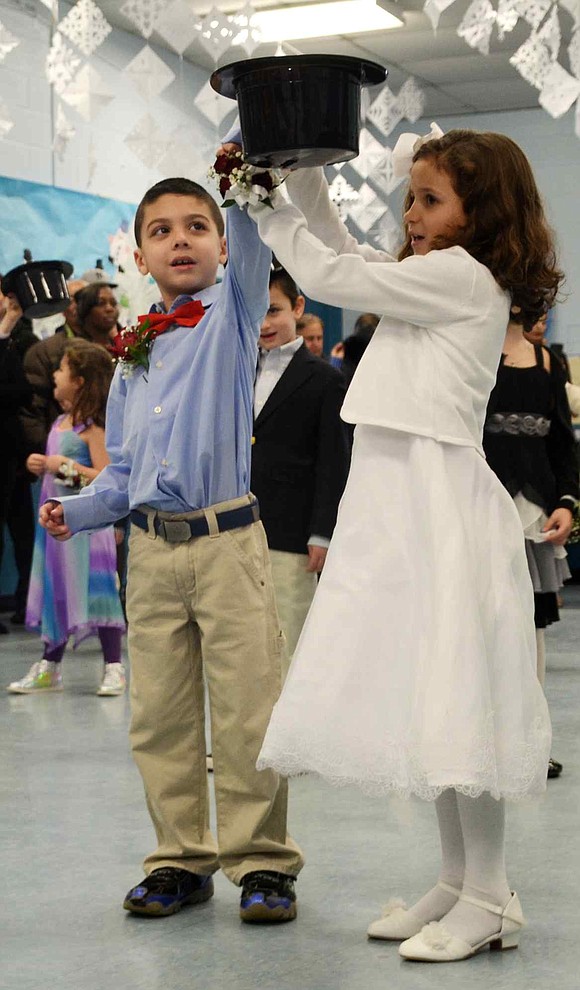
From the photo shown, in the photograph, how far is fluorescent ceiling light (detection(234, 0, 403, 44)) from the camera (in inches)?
338

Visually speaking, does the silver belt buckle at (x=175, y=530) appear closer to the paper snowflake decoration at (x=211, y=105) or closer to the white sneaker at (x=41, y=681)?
the white sneaker at (x=41, y=681)

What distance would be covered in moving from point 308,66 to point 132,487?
85 cm

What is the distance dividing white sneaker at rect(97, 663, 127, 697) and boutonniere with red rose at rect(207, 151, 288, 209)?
3.04m

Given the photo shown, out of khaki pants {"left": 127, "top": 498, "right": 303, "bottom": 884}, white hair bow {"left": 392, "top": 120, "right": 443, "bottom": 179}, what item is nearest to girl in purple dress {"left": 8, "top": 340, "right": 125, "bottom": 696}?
khaki pants {"left": 127, "top": 498, "right": 303, "bottom": 884}

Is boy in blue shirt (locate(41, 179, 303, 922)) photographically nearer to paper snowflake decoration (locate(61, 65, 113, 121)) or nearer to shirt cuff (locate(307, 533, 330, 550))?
shirt cuff (locate(307, 533, 330, 550))

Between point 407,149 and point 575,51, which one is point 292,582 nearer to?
point 407,149

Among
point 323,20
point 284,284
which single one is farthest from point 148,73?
point 284,284

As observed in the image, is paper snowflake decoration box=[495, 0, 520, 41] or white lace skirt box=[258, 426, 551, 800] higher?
paper snowflake decoration box=[495, 0, 520, 41]

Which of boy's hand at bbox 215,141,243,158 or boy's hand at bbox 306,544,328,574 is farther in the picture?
boy's hand at bbox 306,544,328,574

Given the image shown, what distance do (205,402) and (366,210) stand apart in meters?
8.21

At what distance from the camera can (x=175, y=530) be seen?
7.82 ft

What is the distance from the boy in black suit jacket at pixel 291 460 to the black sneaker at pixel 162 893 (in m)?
1.25

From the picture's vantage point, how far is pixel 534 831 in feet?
9.76

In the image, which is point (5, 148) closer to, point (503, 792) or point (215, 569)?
point (215, 569)
